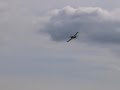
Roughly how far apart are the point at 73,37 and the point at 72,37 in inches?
41.4

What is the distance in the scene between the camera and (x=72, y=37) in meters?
140

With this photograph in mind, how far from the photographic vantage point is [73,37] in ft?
456
